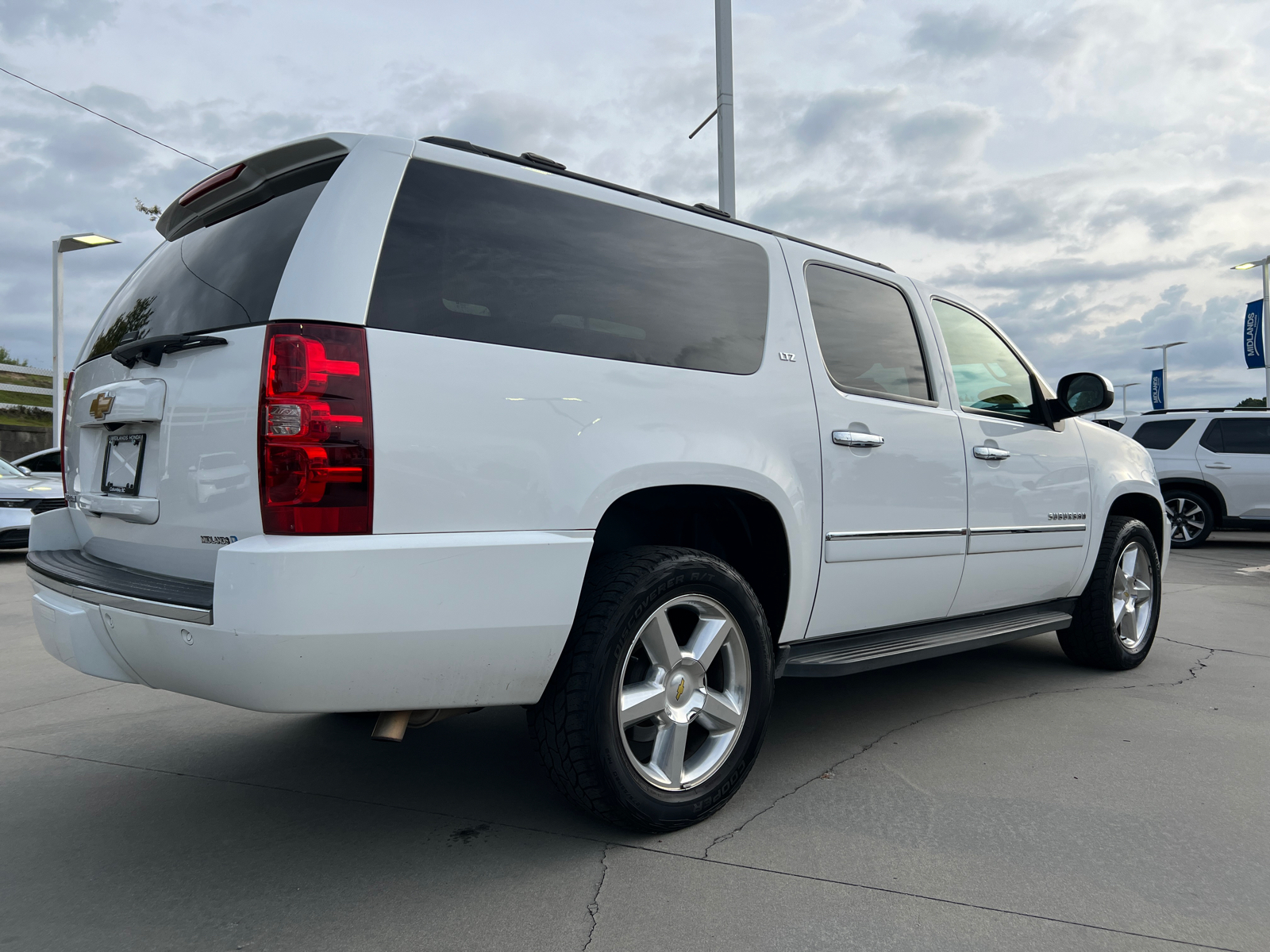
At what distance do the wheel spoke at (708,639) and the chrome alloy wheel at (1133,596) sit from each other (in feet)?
9.82

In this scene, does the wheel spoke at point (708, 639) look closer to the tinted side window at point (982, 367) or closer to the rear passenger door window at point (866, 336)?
the rear passenger door window at point (866, 336)

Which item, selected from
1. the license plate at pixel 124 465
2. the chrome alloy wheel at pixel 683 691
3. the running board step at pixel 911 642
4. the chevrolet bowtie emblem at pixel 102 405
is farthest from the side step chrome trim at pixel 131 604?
the running board step at pixel 911 642

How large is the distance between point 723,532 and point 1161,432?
466 inches

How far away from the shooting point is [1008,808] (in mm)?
3025

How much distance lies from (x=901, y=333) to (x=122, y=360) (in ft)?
9.38

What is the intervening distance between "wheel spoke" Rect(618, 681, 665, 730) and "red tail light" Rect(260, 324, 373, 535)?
3.02 feet

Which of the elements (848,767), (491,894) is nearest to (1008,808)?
(848,767)

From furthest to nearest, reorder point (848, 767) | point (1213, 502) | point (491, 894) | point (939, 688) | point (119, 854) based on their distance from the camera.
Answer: point (1213, 502)
point (939, 688)
point (848, 767)
point (119, 854)
point (491, 894)

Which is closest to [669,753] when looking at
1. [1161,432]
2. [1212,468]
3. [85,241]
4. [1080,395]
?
[1080,395]

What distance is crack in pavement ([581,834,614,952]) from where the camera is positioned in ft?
7.22

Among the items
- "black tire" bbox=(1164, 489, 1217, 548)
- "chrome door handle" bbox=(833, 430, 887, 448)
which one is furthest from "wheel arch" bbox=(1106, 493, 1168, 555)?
"black tire" bbox=(1164, 489, 1217, 548)

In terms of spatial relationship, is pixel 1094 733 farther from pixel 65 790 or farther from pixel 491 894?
pixel 65 790

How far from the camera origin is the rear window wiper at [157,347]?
2424mm

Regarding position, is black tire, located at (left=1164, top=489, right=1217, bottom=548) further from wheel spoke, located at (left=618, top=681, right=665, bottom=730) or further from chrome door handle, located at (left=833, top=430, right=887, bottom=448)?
wheel spoke, located at (left=618, top=681, right=665, bottom=730)
